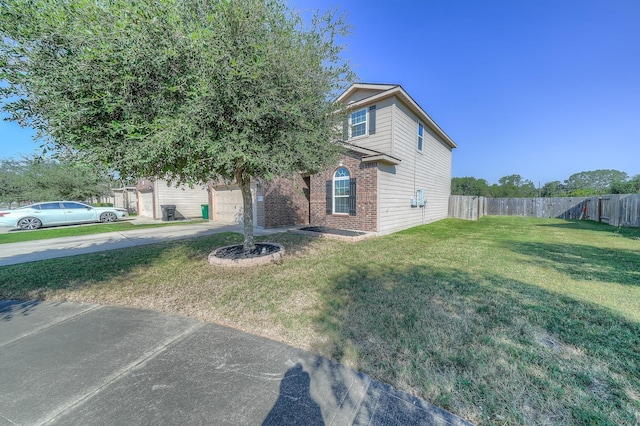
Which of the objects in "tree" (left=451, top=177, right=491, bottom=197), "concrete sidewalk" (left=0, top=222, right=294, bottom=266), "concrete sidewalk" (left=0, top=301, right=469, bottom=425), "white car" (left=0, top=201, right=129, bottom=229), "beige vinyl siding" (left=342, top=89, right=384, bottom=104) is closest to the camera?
"concrete sidewalk" (left=0, top=301, right=469, bottom=425)

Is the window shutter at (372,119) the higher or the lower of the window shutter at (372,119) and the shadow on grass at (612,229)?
the higher

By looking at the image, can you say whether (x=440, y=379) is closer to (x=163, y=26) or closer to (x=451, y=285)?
(x=451, y=285)

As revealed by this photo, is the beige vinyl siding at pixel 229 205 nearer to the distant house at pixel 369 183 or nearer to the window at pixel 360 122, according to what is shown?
the distant house at pixel 369 183

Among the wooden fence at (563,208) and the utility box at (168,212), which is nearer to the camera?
the wooden fence at (563,208)

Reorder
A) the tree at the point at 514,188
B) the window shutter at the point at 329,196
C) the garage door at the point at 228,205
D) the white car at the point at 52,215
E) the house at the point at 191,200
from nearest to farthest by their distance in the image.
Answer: the window shutter at the point at 329,196, the white car at the point at 52,215, the garage door at the point at 228,205, the house at the point at 191,200, the tree at the point at 514,188

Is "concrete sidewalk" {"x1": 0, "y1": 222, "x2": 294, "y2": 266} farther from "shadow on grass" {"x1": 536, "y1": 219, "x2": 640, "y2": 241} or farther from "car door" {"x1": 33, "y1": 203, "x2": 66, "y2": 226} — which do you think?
"shadow on grass" {"x1": 536, "y1": 219, "x2": 640, "y2": 241}

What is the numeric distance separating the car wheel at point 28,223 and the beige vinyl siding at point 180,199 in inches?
206

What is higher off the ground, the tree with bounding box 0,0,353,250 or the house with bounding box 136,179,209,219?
the tree with bounding box 0,0,353,250

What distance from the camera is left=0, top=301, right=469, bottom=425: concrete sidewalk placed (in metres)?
1.75

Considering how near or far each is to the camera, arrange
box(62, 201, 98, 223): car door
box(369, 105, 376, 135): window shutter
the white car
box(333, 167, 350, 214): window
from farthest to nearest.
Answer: box(62, 201, 98, 223): car door
the white car
box(369, 105, 376, 135): window shutter
box(333, 167, 350, 214): window

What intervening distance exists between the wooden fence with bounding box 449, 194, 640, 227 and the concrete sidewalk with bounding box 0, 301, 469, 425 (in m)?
16.8

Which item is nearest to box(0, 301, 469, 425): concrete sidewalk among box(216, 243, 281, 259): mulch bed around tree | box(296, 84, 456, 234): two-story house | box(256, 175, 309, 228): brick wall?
box(216, 243, 281, 259): mulch bed around tree

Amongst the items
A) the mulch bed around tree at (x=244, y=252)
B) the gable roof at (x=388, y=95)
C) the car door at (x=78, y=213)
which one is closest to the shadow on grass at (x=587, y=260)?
the mulch bed around tree at (x=244, y=252)

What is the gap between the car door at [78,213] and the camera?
13.1m
